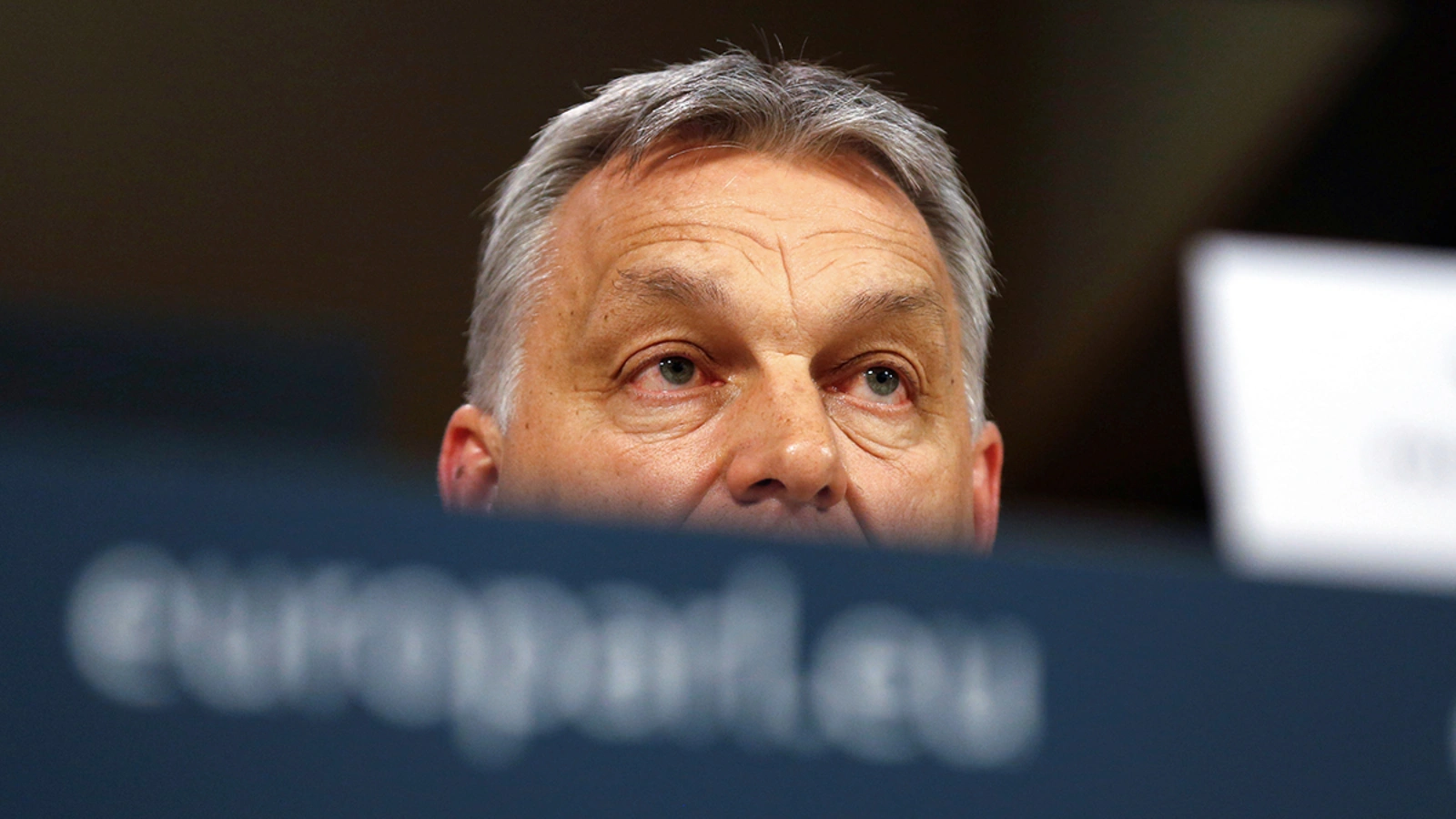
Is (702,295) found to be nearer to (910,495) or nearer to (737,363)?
(737,363)

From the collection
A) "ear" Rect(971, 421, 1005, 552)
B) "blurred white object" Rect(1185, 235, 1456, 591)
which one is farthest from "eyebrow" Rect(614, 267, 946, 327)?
"blurred white object" Rect(1185, 235, 1456, 591)

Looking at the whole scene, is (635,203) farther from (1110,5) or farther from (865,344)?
(1110,5)

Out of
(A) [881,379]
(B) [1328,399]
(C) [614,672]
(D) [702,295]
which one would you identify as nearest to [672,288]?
(D) [702,295]

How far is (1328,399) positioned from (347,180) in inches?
48.0

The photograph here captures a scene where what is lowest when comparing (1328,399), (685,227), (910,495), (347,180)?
(910,495)

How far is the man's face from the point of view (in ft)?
2.76

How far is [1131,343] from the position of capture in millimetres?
1771

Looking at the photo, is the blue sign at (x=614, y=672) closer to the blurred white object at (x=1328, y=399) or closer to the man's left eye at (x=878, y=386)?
the man's left eye at (x=878, y=386)

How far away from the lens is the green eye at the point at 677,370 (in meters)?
0.85

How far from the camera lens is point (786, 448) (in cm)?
82

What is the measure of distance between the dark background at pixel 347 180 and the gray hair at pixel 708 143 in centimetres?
4

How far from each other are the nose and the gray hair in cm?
13

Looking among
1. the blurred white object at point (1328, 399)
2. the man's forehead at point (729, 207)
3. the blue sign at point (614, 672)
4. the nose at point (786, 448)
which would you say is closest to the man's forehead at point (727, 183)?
the man's forehead at point (729, 207)

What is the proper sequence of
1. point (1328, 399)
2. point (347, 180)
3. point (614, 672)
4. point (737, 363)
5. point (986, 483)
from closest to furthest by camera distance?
point (614, 672)
point (737, 363)
point (986, 483)
point (347, 180)
point (1328, 399)
